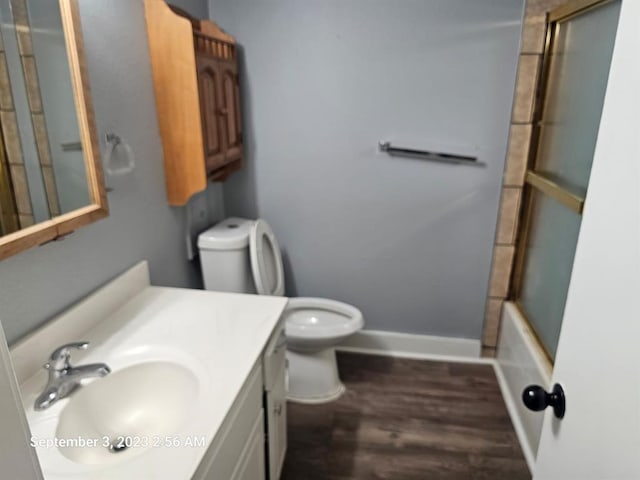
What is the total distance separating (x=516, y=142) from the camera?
209 centimetres

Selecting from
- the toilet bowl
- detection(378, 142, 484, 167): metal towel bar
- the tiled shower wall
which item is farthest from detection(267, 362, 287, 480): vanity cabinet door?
the tiled shower wall

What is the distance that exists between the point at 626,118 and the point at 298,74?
5.76ft

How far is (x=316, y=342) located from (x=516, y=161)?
4.30ft

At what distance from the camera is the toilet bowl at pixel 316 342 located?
2023 millimetres

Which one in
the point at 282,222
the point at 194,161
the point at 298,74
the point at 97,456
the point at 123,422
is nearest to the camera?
the point at 97,456

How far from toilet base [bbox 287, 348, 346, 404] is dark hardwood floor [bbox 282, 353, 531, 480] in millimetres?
49

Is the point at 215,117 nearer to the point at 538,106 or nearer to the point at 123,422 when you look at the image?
the point at 123,422

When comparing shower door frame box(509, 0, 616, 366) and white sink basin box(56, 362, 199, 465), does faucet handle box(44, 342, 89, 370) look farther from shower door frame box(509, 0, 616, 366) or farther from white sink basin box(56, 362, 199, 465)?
shower door frame box(509, 0, 616, 366)

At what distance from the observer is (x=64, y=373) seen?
1049 millimetres

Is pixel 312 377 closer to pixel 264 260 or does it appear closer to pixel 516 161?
pixel 264 260

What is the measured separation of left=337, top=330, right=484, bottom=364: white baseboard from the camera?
2484 mm

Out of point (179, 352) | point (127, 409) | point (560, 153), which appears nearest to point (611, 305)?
point (179, 352)

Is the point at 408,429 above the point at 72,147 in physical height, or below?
below

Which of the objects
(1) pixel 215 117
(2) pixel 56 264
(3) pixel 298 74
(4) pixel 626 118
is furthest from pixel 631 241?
(3) pixel 298 74
